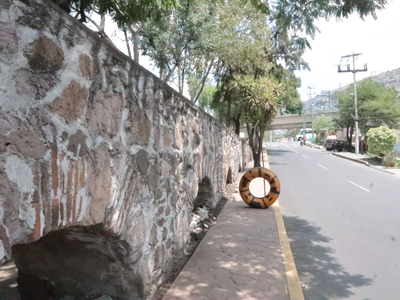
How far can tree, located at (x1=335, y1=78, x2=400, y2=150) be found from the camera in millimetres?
34219

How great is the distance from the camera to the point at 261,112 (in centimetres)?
1538

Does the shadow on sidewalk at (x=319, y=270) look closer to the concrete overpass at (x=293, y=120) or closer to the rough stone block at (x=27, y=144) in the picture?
the rough stone block at (x=27, y=144)

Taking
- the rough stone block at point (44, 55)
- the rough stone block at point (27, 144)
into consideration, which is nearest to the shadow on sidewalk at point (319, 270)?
the rough stone block at point (27, 144)

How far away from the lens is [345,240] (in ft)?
20.5

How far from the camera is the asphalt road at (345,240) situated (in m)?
4.40

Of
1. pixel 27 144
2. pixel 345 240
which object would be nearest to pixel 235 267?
pixel 345 240

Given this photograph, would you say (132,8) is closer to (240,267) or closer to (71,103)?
(71,103)

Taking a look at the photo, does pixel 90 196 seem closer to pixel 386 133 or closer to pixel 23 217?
pixel 23 217

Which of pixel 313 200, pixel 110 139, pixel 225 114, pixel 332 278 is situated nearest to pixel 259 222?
pixel 332 278

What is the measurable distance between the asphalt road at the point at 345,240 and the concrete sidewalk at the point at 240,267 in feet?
1.08

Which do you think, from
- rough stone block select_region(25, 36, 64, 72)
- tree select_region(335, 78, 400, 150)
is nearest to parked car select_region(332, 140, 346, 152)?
tree select_region(335, 78, 400, 150)

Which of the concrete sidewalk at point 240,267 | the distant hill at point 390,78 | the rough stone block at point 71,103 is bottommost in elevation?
the concrete sidewalk at point 240,267

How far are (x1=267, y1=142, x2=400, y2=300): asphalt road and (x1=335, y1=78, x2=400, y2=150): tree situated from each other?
25312 mm

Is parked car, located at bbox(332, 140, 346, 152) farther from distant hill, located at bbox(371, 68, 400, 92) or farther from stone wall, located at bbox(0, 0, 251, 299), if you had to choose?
distant hill, located at bbox(371, 68, 400, 92)
